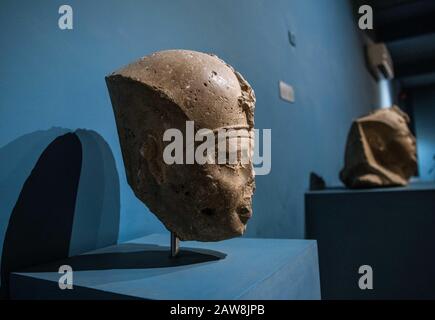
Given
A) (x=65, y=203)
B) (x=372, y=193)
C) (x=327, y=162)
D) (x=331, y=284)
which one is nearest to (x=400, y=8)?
(x=327, y=162)

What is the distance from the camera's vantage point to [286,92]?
2.62 metres

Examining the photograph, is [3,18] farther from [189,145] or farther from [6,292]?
[6,292]

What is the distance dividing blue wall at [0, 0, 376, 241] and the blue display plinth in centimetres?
27

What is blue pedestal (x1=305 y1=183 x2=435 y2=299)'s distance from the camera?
227 centimetres

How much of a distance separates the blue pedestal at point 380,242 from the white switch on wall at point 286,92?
2.14ft

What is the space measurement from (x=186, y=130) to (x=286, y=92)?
177cm

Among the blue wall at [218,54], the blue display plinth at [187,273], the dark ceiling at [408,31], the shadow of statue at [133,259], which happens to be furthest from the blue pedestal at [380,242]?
the dark ceiling at [408,31]

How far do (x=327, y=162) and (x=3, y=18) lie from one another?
9.28ft

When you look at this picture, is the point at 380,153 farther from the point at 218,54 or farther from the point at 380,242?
the point at 218,54

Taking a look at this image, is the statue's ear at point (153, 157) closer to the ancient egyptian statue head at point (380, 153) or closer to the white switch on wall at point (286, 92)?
the white switch on wall at point (286, 92)

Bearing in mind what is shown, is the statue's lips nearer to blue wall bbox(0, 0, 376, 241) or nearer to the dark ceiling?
blue wall bbox(0, 0, 376, 241)

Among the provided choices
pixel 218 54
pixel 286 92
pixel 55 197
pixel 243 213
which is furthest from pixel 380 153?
pixel 55 197

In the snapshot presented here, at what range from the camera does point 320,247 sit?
263cm

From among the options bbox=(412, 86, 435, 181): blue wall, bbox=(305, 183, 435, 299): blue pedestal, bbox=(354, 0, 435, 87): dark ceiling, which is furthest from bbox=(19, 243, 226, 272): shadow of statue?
bbox=(412, 86, 435, 181): blue wall
